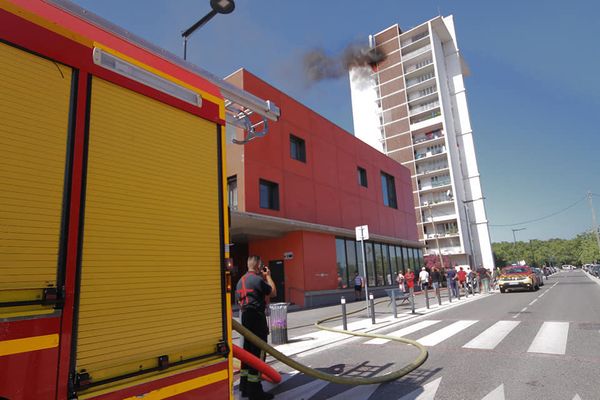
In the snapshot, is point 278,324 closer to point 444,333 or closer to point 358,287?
point 444,333

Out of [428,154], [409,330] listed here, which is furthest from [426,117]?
[409,330]

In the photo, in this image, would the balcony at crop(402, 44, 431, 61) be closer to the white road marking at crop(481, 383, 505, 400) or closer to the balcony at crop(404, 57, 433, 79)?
the balcony at crop(404, 57, 433, 79)

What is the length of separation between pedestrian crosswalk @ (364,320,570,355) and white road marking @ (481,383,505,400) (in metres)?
2.61

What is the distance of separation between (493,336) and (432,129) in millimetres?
56188

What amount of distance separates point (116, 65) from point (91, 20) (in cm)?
57

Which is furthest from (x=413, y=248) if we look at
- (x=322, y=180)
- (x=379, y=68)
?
(x=379, y=68)

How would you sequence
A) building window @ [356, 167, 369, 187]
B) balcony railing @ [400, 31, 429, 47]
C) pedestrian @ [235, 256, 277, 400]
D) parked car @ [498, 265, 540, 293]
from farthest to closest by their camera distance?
→ 1. balcony railing @ [400, 31, 429, 47]
2. building window @ [356, 167, 369, 187]
3. parked car @ [498, 265, 540, 293]
4. pedestrian @ [235, 256, 277, 400]

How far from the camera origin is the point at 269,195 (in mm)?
18188

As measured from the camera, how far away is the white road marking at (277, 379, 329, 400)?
471cm

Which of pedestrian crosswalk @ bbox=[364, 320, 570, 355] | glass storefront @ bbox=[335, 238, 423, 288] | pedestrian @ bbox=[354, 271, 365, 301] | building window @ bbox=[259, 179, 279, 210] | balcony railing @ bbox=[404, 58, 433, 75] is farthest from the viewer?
balcony railing @ bbox=[404, 58, 433, 75]

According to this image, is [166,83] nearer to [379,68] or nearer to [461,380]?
[461,380]

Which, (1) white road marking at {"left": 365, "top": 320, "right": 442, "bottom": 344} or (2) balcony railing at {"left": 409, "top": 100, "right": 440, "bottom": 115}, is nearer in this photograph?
(1) white road marking at {"left": 365, "top": 320, "right": 442, "bottom": 344}

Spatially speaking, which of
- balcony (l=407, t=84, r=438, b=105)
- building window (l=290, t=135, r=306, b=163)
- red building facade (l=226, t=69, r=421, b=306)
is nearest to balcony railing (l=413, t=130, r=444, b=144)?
balcony (l=407, t=84, r=438, b=105)

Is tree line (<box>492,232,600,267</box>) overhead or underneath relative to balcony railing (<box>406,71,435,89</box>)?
underneath
